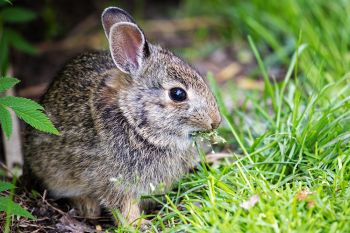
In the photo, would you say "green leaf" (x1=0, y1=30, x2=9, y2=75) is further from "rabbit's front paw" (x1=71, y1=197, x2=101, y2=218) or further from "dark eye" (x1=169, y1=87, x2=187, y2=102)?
"dark eye" (x1=169, y1=87, x2=187, y2=102)

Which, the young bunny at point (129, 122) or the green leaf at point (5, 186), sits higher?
the young bunny at point (129, 122)

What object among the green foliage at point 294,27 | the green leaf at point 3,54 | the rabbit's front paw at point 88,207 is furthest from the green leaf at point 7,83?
the green foliage at point 294,27

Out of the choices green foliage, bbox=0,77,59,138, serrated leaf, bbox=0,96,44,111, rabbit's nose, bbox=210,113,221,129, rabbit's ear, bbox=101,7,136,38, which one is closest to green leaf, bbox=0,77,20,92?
green foliage, bbox=0,77,59,138

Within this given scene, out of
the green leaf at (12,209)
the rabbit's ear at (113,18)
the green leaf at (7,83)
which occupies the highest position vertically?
the rabbit's ear at (113,18)

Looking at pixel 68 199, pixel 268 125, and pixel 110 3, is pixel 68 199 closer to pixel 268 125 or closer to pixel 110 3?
pixel 268 125

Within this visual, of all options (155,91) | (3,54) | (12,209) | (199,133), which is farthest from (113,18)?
(3,54)

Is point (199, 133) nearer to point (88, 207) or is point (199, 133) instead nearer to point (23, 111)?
point (88, 207)

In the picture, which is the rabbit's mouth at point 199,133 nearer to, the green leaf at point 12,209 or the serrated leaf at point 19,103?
the serrated leaf at point 19,103
